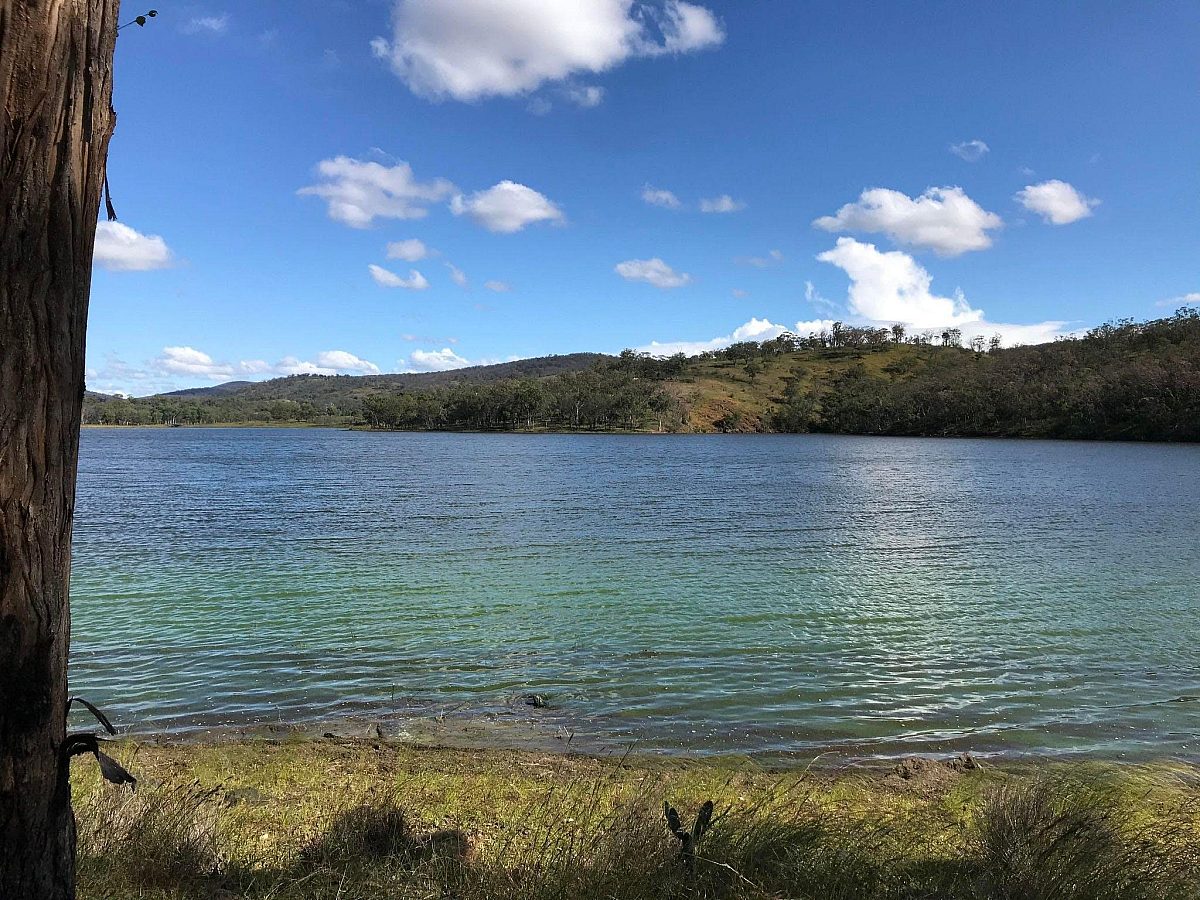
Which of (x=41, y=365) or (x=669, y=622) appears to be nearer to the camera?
(x=41, y=365)

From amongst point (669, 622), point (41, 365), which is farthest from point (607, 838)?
point (669, 622)

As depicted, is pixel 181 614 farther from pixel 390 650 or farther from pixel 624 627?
pixel 624 627

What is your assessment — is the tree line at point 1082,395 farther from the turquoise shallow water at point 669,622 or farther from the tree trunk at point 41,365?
the tree trunk at point 41,365

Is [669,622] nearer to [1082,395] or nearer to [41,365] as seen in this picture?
[41,365]

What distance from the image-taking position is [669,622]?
16.0 metres

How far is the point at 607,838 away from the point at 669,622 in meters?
11.4

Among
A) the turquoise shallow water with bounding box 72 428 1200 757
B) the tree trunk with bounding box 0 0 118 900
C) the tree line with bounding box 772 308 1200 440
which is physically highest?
the tree line with bounding box 772 308 1200 440

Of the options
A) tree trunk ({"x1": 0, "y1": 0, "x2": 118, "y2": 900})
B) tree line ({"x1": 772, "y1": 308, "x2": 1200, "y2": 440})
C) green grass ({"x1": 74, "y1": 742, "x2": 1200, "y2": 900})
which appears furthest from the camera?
tree line ({"x1": 772, "y1": 308, "x2": 1200, "y2": 440})

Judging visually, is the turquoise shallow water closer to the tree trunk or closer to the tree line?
the tree trunk

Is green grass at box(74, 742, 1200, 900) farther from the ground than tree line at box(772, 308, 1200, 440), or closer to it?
closer to it

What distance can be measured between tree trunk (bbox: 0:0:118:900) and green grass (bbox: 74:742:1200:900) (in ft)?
5.42

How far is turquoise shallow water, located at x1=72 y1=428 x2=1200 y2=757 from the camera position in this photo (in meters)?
10.8

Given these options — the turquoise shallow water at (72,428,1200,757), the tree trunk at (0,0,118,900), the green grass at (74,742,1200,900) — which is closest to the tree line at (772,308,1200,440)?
the turquoise shallow water at (72,428,1200,757)

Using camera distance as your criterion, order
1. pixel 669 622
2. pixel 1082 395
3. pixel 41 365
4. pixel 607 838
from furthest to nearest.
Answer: pixel 1082 395 < pixel 669 622 < pixel 607 838 < pixel 41 365
